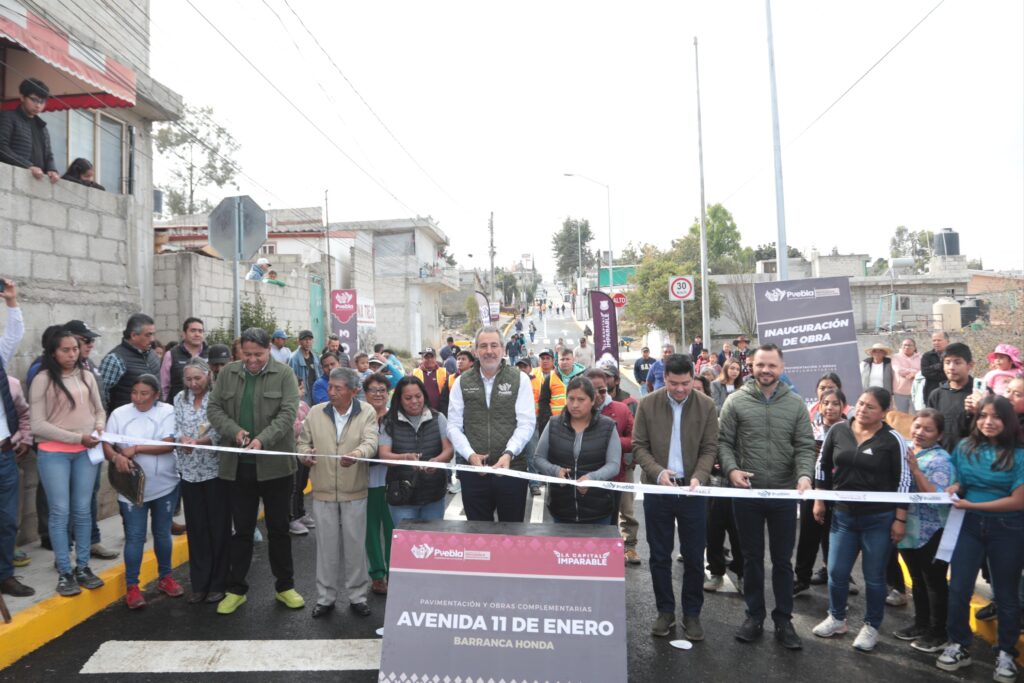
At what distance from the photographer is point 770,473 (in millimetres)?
4711

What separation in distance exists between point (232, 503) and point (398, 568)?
2136 mm

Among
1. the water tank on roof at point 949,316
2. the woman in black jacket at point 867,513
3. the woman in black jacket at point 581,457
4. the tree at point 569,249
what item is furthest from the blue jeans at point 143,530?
the tree at point 569,249

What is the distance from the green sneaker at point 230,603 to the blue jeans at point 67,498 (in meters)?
1.06

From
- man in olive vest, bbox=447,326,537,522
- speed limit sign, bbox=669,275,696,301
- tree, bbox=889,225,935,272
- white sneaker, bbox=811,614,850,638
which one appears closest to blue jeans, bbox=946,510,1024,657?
white sneaker, bbox=811,614,850,638

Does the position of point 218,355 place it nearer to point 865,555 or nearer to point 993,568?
point 865,555

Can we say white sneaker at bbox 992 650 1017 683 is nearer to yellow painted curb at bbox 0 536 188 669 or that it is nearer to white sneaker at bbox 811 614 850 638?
white sneaker at bbox 811 614 850 638

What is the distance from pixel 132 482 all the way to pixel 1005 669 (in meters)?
6.04

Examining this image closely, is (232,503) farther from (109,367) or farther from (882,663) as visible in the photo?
(882,663)

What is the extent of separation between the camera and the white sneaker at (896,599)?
5.37 metres

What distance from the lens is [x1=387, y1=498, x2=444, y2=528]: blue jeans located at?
5148 millimetres

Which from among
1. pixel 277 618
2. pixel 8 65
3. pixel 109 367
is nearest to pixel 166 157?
pixel 8 65

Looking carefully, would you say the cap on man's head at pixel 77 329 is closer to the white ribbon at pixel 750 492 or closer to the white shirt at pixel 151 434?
the white shirt at pixel 151 434

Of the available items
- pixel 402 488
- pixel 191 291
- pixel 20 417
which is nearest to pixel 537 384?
pixel 402 488

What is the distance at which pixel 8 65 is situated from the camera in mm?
8117
